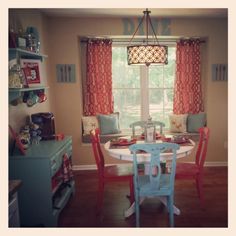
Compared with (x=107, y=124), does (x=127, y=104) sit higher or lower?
higher

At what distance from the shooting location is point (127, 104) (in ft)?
15.4

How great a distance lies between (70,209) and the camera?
2980 millimetres

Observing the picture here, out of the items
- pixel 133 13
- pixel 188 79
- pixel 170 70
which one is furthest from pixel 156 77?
pixel 133 13

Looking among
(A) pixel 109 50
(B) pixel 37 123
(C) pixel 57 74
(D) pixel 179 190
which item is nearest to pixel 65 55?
(C) pixel 57 74

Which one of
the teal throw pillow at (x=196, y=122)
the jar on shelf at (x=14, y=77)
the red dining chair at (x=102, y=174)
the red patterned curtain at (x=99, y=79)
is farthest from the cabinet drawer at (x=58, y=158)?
the teal throw pillow at (x=196, y=122)

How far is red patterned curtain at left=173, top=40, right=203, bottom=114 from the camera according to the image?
4508mm

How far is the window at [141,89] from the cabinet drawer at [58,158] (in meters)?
1.72

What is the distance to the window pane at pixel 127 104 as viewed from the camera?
467 cm

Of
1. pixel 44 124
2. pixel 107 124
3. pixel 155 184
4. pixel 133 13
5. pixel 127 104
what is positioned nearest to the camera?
pixel 155 184

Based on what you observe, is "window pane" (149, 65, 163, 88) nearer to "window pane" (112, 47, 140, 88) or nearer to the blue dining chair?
"window pane" (112, 47, 140, 88)

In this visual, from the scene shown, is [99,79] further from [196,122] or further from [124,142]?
[124,142]

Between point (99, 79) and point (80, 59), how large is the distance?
1.48 ft
